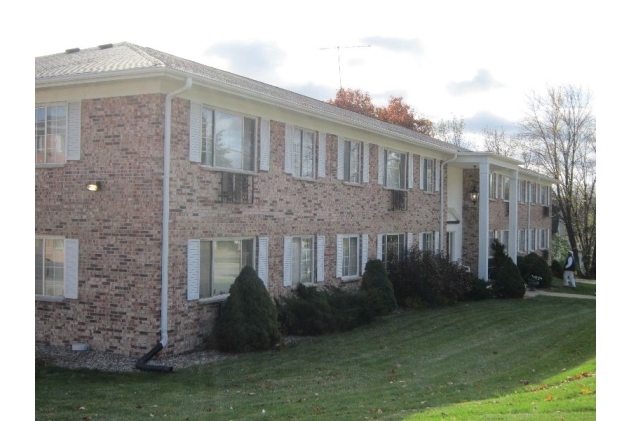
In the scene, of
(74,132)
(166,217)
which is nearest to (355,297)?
(166,217)

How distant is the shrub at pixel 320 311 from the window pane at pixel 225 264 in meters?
1.29

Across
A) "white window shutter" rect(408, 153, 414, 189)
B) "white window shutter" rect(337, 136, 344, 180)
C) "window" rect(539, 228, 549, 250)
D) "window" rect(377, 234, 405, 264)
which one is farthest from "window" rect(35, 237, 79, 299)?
"window" rect(539, 228, 549, 250)

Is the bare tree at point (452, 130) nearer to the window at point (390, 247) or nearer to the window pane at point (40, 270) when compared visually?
the window at point (390, 247)

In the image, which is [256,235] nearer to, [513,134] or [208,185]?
[208,185]

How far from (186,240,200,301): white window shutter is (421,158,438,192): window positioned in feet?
40.3

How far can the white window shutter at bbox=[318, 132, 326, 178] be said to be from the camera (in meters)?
17.2

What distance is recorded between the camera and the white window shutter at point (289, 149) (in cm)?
1582

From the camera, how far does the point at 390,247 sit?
833 inches

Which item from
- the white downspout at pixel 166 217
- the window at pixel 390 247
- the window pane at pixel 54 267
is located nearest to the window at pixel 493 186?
the window at pixel 390 247

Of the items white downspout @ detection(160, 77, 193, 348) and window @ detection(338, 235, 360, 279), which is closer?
white downspout @ detection(160, 77, 193, 348)

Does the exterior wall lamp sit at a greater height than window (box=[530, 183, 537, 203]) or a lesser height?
lesser

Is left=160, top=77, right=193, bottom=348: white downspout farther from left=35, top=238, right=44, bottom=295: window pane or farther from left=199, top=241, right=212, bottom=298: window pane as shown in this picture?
left=35, top=238, right=44, bottom=295: window pane

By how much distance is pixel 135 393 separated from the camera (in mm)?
9680

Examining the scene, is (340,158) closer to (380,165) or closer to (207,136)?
(380,165)
